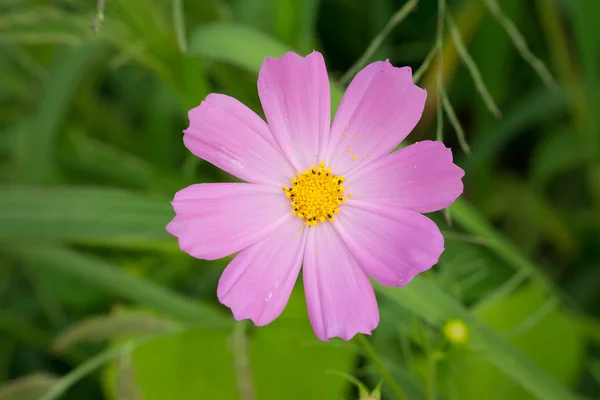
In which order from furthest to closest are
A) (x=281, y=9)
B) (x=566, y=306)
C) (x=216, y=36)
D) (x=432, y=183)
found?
(x=566, y=306) → (x=281, y=9) → (x=216, y=36) → (x=432, y=183)

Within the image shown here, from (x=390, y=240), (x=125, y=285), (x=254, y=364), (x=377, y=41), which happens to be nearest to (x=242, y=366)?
(x=254, y=364)

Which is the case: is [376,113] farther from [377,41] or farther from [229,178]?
[229,178]

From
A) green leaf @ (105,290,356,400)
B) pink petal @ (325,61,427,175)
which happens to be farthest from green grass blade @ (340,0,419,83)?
green leaf @ (105,290,356,400)

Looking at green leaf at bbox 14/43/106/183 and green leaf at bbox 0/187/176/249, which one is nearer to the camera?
green leaf at bbox 0/187/176/249

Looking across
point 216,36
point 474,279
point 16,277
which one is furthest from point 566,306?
point 16,277

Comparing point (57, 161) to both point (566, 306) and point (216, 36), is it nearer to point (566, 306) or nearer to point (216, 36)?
point (216, 36)

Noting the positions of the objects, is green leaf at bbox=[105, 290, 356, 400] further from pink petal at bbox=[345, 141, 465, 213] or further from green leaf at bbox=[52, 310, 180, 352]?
pink petal at bbox=[345, 141, 465, 213]

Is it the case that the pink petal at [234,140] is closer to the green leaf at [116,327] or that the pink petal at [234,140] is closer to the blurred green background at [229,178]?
the blurred green background at [229,178]
